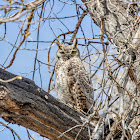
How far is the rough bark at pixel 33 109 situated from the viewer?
2086 mm

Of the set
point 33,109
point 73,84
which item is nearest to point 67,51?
point 73,84

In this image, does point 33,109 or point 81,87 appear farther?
point 81,87

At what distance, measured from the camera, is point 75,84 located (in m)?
3.82

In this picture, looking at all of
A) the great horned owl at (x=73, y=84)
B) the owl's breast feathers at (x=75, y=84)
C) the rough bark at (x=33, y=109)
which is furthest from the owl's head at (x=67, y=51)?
the rough bark at (x=33, y=109)

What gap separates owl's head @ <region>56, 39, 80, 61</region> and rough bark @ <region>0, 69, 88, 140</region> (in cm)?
174

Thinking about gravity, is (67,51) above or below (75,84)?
above

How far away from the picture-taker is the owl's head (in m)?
4.20

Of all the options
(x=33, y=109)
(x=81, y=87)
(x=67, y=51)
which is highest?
(x=67, y=51)

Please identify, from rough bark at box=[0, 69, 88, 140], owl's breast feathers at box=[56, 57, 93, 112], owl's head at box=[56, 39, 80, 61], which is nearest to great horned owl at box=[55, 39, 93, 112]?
owl's breast feathers at box=[56, 57, 93, 112]

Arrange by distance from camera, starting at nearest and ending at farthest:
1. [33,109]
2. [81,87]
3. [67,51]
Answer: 1. [33,109]
2. [81,87]
3. [67,51]

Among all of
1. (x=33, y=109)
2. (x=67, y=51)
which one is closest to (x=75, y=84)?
(x=67, y=51)

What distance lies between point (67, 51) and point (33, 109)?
6.79 ft

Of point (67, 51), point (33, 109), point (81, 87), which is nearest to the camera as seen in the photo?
point (33, 109)

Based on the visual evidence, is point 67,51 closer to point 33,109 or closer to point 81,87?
point 81,87
